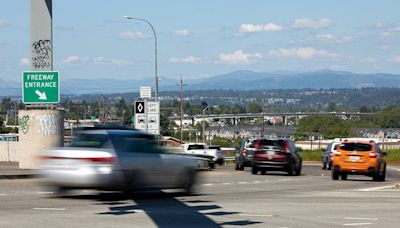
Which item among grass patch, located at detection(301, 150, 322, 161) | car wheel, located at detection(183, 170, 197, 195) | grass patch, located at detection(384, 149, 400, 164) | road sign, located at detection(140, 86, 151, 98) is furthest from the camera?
grass patch, located at detection(301, 150, 322, 161)

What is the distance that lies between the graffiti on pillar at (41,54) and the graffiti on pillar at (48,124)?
187 centimetres

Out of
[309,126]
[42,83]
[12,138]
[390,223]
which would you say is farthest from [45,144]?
[309,126]

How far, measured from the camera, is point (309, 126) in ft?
520

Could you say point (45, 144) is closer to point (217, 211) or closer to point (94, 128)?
point (94, 128)

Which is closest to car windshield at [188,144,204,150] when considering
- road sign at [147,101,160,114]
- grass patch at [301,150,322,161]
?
road sign at [147,101,160,114]

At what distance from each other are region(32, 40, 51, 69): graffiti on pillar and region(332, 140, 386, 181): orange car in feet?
36.8

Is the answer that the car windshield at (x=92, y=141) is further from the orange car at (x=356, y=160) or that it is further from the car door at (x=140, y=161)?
the orange car at (x=356, y=160)

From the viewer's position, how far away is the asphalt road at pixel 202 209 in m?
14.7

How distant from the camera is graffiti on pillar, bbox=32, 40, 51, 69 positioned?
31156mm

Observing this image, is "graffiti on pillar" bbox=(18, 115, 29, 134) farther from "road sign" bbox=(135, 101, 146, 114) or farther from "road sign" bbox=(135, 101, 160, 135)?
"road sign" bbox=(135, 101, 146, 114)

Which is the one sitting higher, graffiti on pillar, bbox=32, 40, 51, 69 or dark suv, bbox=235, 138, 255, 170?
graffiti on pillar, bbox=32, 40, 51, 69

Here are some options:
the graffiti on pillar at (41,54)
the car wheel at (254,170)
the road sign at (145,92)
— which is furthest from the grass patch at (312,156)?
the graffiti on pillar at (41,54)

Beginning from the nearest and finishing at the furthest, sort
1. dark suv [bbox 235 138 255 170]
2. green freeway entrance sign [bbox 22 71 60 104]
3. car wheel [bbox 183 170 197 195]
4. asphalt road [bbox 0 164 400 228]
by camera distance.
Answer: asphalt road [bbox 0 164 400 228] < car wheel [bbox 183 170 197 195] < green freeway entrance sign [bbox 22 71 60 104] < dark suv [bbox 235 138 255 170]

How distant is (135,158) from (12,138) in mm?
37505
